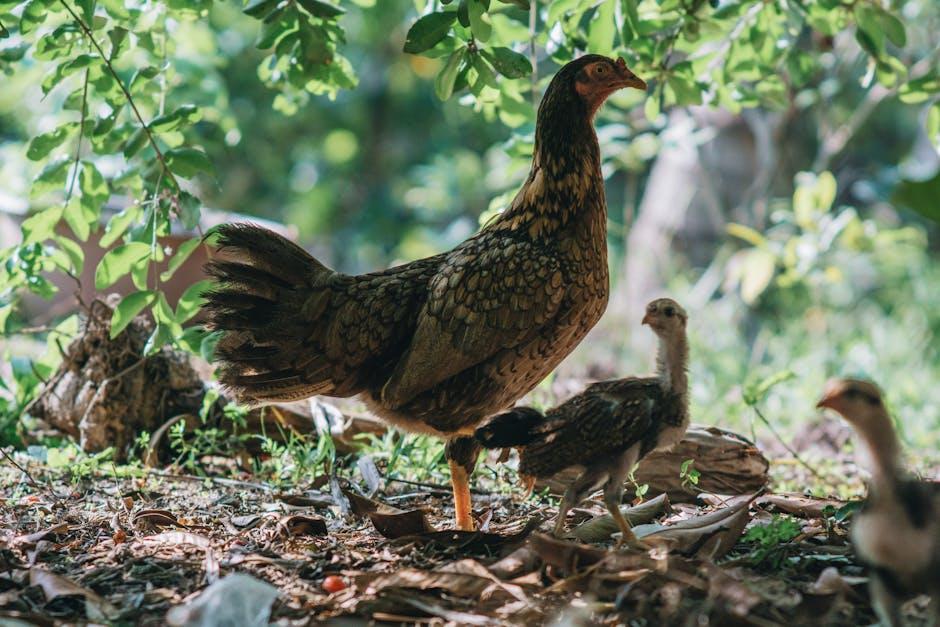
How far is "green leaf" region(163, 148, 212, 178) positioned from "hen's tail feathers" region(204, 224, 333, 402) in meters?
0.46

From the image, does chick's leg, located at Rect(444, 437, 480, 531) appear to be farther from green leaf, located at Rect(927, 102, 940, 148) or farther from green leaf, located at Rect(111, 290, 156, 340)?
green leaf, located at Rect(927, 102, 940, 148)

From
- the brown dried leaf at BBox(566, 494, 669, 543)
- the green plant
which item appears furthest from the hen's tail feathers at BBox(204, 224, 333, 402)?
the green plant

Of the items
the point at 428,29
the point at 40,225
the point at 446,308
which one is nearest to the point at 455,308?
the point at 446,308

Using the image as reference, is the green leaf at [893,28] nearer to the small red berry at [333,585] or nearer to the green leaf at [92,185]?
the small red berry at [333,585]

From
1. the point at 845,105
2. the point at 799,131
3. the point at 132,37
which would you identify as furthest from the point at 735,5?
the point at 845,105

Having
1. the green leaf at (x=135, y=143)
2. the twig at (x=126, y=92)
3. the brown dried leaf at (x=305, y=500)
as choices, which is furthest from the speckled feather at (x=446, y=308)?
the green leaf at (x=135, y=143)

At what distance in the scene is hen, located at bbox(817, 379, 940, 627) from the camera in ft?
7.11

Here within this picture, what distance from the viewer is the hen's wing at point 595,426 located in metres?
3.32

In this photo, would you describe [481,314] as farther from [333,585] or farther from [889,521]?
[889,521]

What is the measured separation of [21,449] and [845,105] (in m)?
10.9

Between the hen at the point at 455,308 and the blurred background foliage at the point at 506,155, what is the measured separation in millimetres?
390

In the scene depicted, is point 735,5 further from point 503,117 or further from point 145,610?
point 145,610

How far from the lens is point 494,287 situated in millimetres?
3512

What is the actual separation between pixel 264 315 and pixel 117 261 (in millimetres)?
713
